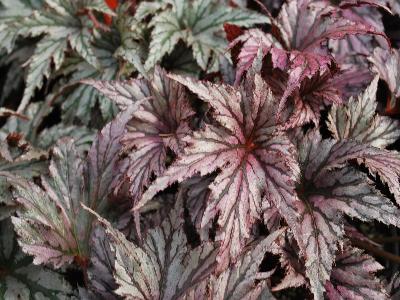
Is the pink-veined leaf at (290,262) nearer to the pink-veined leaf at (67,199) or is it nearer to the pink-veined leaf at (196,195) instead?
the pink-veined leaf at (196,195)

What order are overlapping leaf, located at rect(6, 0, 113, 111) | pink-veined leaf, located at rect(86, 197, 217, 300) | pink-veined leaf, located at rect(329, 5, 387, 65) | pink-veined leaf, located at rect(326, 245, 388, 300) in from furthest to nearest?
overlapping leaf, located at rect(6, 0, 113, 111), pink-veined leaf, located at rect(329, 5, 387, 65), pink-veined leaf, located at rect(326, 245, 388, 300), pink-veined leaf, located at rect(86, 197, 217, 300)

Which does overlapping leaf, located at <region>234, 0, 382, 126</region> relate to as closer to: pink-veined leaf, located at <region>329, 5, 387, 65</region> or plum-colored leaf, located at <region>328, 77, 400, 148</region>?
plum-colored leaf, located at <region>328, 77, 400, 148</region>

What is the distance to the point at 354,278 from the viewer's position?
1.16 m

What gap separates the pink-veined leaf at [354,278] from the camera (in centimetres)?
113

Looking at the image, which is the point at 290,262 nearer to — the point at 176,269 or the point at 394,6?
the point at 176,269

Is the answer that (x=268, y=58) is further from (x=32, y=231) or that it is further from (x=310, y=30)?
(x=32, y=231)

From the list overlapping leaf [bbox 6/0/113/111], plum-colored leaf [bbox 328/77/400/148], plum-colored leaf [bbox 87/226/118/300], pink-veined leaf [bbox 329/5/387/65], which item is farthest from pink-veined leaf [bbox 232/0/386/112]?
overlapping leaf [bbox 6/0/113/111]

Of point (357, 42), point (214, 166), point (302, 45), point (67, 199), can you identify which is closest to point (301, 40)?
point (302, 45)

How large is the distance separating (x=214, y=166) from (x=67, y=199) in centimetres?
42

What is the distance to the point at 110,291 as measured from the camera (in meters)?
1.13

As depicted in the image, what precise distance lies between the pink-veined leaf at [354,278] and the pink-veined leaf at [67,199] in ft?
1.88

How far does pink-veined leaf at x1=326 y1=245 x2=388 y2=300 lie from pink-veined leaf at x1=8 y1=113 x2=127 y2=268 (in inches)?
22.5

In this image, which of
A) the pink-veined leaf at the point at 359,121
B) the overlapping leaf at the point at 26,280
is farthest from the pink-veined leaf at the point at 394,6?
the overlapping leaf at the point at 26,280

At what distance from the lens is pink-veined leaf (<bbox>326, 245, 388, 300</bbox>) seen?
44.6 inches
